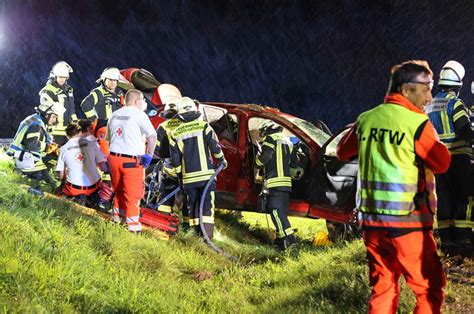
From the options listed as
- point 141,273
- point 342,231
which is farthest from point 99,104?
point 141,273

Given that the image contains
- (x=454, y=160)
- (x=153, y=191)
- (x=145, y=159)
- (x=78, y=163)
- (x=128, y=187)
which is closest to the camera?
(x=454, y=160)

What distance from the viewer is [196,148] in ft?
23.1

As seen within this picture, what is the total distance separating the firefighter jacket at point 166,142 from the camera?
7516 mm

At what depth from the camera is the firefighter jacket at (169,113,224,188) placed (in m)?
7.04

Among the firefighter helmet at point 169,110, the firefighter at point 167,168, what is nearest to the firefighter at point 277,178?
the firefighter at point 167,168

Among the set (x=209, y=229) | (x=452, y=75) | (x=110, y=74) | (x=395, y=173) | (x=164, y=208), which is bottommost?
(x=209, y=229)

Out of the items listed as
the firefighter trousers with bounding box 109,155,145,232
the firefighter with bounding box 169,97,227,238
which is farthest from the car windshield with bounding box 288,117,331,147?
the firefighter trousers with bounding box 109,155,145,232

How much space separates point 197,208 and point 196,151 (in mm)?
767

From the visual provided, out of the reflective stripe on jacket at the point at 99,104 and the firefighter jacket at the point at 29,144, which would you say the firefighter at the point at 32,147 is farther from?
the reflective stripe on jacket at the point at 99,104

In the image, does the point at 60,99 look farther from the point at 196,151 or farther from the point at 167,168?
the point at 196,151

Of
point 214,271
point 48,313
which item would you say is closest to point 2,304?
point 48,313

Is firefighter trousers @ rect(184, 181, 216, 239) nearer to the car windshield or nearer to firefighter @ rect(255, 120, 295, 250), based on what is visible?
firefighter @ rect(255, 120, 295, 250)

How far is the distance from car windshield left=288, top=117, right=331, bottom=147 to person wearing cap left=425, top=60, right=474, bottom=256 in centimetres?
197

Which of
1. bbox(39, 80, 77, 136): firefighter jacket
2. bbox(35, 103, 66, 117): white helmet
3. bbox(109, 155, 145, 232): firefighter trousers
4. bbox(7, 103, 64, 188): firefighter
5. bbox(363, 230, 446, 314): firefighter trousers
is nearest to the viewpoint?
bbox(363, 230, 446, 314): firefighter trousers
